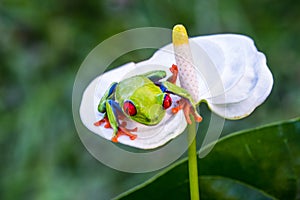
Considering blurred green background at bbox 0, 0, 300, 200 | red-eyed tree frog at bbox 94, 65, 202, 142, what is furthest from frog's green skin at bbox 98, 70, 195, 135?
blurred green background at bbox 0, 0, 300, 200

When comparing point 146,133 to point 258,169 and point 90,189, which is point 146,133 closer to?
point 258,169

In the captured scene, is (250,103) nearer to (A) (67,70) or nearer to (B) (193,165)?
(B) (193,165)

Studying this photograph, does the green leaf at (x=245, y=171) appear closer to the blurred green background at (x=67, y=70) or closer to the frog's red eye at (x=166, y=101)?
the frog's red eye at (x=166, y=101)

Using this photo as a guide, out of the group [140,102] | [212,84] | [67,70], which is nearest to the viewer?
[140,102]

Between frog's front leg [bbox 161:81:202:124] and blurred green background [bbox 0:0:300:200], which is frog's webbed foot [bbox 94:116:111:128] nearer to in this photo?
frog's front leg [bbox 161:81:202:124]

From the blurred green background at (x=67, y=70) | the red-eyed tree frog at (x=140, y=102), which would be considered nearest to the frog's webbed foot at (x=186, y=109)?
the red-eyed tree frog at (x=140, y=102)

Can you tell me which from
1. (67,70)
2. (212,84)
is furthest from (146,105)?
(67,70)
